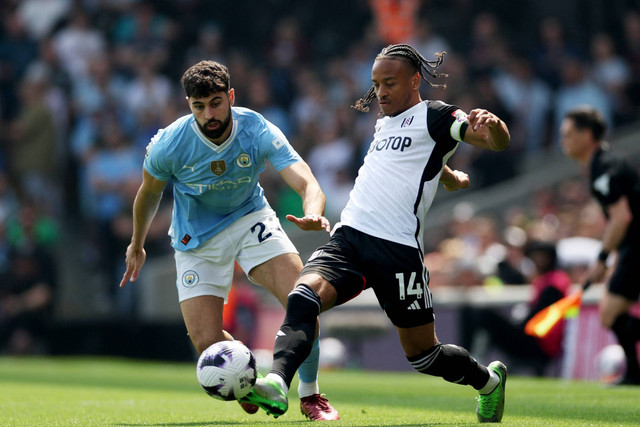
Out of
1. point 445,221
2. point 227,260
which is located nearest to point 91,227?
point 445,221

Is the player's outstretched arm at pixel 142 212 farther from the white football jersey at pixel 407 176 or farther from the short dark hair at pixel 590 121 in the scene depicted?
the short dark hair at pixel 590 121

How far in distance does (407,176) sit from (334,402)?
9.86 ft

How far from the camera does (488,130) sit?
5426mm

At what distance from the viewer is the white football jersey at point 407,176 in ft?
19.5

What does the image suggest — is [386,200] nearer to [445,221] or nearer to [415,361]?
[415,361]

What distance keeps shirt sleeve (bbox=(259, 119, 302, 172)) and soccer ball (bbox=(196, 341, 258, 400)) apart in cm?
150

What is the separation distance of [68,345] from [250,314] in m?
3.94

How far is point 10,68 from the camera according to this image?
1919 cm

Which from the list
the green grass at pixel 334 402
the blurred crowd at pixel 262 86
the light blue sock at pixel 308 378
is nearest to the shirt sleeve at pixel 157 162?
the light blue sock at pixel 308 378

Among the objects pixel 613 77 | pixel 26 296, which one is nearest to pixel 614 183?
pixel 613 77

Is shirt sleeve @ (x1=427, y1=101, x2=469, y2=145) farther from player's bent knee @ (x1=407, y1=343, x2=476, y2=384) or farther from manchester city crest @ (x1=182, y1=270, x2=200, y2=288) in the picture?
manchester city crest @ (x1=182, y1=270, x2=200, y2=288)

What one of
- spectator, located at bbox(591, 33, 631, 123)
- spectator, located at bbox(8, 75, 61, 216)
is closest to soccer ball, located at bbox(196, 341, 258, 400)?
spectator, located at bbox(591, 33, 631, 123)

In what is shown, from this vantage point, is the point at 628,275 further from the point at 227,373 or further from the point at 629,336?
the point at 227,373

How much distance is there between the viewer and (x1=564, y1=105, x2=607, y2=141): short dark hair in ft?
32.0
